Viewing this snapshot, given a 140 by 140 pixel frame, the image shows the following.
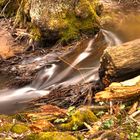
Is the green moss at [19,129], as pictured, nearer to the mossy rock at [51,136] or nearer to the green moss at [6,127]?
the green moss at [6,127]

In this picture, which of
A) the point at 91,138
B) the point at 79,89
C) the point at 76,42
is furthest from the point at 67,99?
the point at 76,42

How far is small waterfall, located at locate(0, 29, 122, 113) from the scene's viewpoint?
24.6 ft

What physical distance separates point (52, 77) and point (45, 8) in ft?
9.92

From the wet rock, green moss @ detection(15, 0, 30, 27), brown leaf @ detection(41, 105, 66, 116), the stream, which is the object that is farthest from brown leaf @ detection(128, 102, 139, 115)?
green moss @ detection(15, 0, 30, 27)

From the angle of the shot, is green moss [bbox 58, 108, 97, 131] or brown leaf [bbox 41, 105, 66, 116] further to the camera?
brown leaf [bbox 41, 105, 66, 116]

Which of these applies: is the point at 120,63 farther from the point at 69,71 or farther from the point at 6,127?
the point at 69,71

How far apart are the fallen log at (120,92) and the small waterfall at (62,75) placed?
2.10 metres

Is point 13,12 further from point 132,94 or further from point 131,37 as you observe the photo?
point 132,94

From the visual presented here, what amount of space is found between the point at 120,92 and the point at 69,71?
10.9 feet

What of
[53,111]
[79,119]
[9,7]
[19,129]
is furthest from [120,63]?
[9,7]

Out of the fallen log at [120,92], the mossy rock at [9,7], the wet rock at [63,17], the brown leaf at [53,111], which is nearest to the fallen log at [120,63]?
the fallen log at [120,92]

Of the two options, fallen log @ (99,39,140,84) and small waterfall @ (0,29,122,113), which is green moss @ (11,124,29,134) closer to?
fallen log @ (99,39,140,84)

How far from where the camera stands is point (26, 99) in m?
7.43

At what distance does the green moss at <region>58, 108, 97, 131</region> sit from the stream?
2.10 meters
